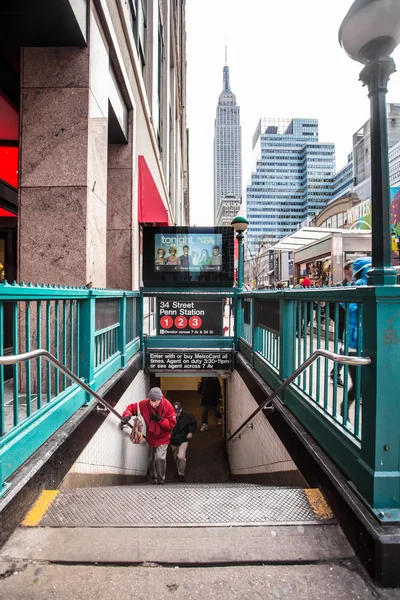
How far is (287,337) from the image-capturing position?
3.85 metres

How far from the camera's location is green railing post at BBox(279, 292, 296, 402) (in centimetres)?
381

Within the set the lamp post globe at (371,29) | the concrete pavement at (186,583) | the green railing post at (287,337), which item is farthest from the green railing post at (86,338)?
the lamp post globe at (371,29)

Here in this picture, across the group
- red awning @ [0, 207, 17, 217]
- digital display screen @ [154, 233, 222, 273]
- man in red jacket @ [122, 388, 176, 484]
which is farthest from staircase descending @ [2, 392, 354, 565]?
red awning @ [0, 207, 17, 217]

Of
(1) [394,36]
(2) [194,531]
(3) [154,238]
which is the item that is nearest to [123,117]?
(3) [154,238]

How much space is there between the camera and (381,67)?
90.0 inches

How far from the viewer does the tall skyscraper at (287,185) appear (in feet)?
473

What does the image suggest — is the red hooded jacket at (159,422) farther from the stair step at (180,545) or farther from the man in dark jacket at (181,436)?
the stair step at (180,545)

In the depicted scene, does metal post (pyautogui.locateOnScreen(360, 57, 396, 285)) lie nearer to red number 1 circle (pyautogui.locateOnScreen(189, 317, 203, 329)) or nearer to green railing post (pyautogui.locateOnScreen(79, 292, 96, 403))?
green railing post (pyautogui.locateOnScreen(79, 292, 96, 403))

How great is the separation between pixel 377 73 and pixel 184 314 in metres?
5.91

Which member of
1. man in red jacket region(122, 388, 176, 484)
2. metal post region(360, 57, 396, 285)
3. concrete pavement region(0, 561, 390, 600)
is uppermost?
metal post region(360, 57, 396, 285)

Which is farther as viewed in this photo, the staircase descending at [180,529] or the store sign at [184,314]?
the store sign at [184,314]

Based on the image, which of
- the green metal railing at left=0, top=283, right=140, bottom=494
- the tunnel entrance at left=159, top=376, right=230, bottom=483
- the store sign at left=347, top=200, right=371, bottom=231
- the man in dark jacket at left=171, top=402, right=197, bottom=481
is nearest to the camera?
the green metal railing at left=0, top=283, right=140, bottom=494

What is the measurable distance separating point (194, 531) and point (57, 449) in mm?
1260

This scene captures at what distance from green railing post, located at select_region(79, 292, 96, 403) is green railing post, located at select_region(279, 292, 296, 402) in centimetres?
216
